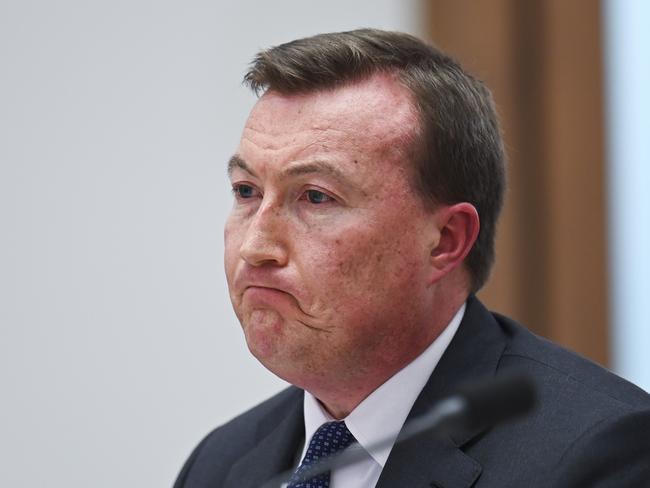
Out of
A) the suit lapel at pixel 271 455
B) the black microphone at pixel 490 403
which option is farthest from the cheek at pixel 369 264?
the black microphone at pixel 490 403

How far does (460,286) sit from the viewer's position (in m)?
2.28

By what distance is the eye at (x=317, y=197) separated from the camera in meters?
2.09

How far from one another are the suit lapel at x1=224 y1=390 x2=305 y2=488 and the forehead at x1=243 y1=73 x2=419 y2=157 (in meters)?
0.67

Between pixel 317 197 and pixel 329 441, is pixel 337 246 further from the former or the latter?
pixel 329 441

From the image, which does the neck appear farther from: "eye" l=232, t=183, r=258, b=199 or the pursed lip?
"eye" l=232, t=183, r=258, b=199

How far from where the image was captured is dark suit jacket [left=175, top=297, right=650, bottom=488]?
190cm

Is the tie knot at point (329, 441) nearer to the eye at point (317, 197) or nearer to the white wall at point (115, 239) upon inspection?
the eye at point (317, 197)

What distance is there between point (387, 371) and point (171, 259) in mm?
1704

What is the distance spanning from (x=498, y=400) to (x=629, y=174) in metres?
2.40

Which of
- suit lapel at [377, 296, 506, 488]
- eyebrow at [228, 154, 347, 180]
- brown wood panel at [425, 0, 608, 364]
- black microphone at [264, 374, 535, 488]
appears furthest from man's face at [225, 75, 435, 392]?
brown wood panel at [425, 0, 608, 364]

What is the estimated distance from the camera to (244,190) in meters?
2.23

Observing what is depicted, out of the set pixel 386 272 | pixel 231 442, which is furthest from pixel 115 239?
pixel 386 272

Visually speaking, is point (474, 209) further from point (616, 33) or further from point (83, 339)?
point (83, 339)

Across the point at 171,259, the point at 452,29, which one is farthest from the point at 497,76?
the point at 171,259
